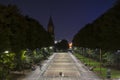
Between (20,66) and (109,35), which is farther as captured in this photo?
(20,66)

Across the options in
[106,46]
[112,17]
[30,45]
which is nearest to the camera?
[112,17]

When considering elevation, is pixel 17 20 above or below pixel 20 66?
above

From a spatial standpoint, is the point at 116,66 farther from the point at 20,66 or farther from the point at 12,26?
the point at 12,26

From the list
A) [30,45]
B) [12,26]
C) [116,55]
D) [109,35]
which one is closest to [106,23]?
[109,35]

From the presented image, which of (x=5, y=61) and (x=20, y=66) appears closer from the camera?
(x=5, y=61)

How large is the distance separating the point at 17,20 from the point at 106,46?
55.3 ft

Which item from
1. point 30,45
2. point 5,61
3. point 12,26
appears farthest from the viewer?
point 30,45

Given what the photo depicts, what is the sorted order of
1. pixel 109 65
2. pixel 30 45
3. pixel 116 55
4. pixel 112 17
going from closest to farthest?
pixel 112 17 → pixel 116 55 → pixel 109 65 → pixel 30 45

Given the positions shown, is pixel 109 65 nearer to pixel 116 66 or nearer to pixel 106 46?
pixel 116 66

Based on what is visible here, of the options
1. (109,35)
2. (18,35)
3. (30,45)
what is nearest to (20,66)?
(18,35)

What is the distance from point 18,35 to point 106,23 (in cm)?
1479

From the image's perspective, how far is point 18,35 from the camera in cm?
7175

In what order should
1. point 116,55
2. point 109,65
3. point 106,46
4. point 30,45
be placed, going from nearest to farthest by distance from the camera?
point 106,46, point 116,55, point 109,65, point 30,45

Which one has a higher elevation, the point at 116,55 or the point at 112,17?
the point at 112,17
